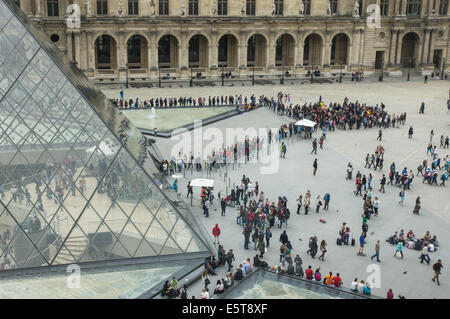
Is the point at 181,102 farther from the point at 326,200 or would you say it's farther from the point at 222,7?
the point at 326,200

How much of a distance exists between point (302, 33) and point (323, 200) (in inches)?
1613

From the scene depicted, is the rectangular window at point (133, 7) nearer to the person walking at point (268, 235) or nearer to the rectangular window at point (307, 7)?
the rectangular window at point (307, 7)

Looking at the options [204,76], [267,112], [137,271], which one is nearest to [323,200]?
[137,271]

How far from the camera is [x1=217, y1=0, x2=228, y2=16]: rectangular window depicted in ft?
208

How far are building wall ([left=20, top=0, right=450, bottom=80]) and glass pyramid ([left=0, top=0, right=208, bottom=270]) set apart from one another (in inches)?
1509

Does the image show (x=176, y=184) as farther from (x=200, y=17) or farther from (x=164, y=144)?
(x=200, y=17)

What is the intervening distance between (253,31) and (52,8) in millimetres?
21133

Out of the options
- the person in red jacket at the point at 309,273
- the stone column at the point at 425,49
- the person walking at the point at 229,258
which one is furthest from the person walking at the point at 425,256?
→ the stone column at the point at 425,49

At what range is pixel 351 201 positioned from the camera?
91.2 feet

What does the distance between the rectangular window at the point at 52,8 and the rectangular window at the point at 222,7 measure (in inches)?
664

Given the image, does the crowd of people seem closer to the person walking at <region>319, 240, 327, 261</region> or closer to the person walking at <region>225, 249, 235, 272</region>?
the person walking at <region>319, 240, 327, 261</region>

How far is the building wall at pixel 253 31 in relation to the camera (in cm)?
5925

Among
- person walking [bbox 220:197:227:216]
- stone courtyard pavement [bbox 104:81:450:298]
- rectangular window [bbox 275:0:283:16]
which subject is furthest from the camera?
rectangular window [bbox 275:0:283:16]

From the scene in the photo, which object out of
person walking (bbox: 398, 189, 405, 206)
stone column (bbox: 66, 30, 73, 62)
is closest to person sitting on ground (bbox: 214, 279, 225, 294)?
person walking (bbox: 398, 189, 405, 206)
